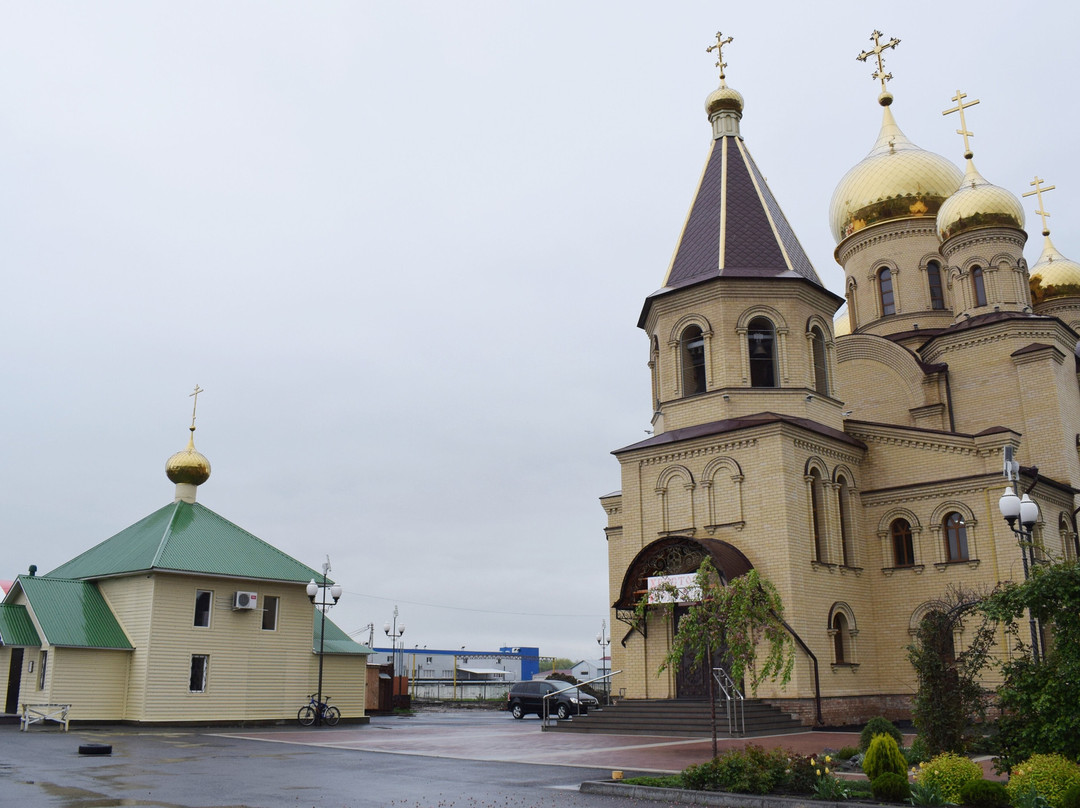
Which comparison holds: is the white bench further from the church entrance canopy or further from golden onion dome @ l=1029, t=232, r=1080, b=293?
golden onion dome @ l=1029, t=232, r=1080, b=293

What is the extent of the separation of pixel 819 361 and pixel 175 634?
17624mm

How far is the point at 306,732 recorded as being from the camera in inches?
848

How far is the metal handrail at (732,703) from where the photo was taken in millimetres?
18438

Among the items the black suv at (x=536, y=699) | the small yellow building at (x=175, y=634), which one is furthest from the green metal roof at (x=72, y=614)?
the black suv at (x=536, y=699)

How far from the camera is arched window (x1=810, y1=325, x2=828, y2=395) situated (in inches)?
969

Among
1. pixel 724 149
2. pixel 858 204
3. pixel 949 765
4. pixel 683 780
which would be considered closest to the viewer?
pixel 949 765

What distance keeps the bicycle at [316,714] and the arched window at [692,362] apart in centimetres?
1233

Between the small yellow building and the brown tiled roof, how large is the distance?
9.64m

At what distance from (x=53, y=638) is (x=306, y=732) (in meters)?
6.36

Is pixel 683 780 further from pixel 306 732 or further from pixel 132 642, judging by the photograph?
pixel 132 642

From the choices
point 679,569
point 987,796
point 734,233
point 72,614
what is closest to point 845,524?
point 679,569

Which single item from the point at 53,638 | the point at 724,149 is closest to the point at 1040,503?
Answer: the point at 724,149

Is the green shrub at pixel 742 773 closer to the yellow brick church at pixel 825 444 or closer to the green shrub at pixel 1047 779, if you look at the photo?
the green shrub at pixel 1047 779

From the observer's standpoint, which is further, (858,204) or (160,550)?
(858,204)
